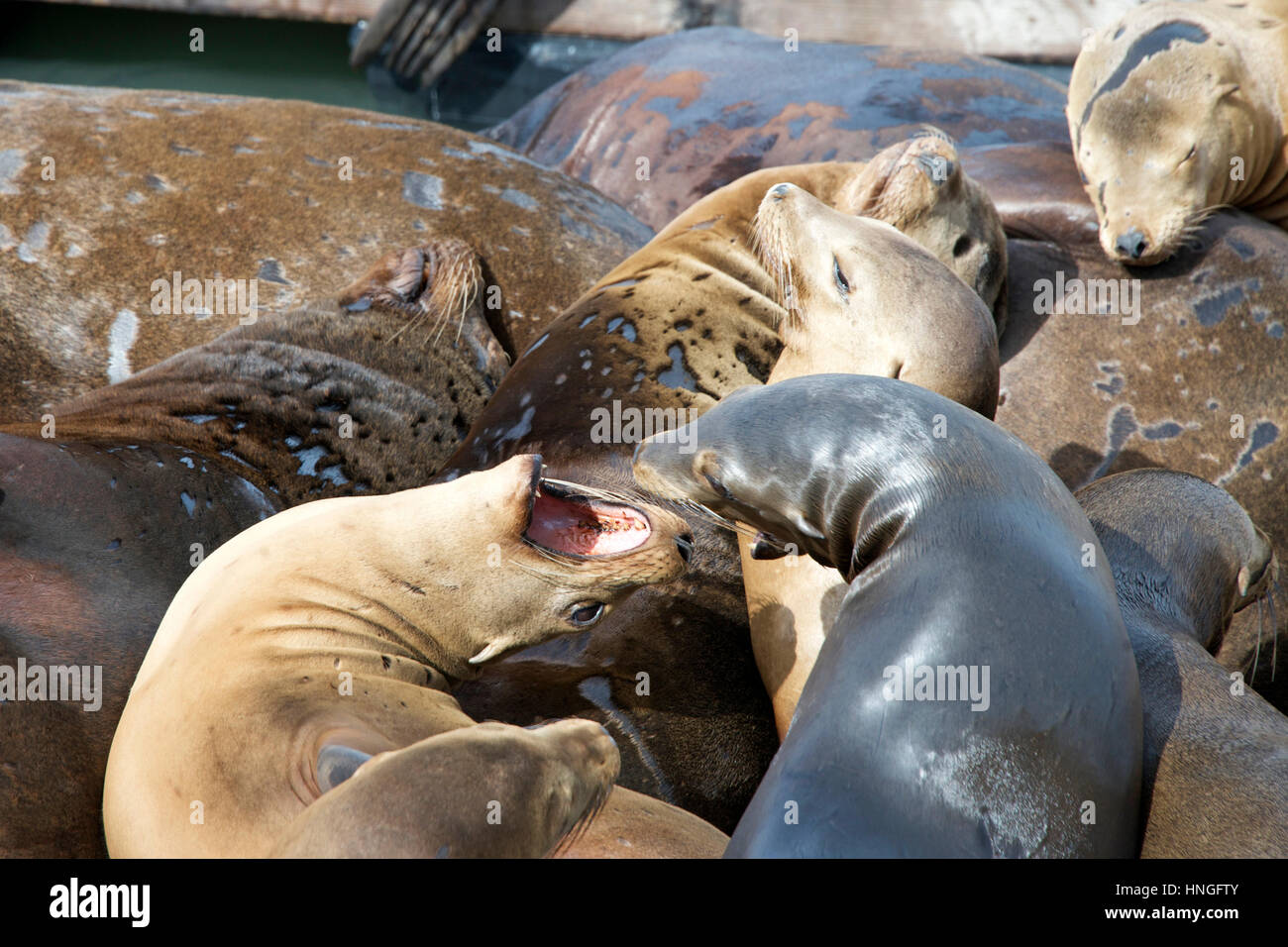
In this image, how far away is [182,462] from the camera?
8.99ft

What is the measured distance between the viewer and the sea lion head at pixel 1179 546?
2.34 m

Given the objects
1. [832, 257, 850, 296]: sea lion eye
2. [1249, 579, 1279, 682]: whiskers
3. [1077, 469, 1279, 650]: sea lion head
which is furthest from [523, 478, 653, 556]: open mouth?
[1249, 579, 1279, 682]: whiskers

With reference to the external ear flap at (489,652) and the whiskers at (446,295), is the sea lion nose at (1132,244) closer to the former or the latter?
the whiskers at (446,295)

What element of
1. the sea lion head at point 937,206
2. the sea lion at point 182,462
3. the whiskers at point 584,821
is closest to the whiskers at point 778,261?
the sea lion head at point 937,206

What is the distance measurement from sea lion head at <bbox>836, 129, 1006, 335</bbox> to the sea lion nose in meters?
0.33

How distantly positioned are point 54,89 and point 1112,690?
3.87m

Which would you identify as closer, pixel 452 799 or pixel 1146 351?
pixel 452 799

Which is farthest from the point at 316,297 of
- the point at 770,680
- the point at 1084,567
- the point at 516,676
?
the point at 1084,567

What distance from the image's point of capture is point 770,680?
2.46 metres

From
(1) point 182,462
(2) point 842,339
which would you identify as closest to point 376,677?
(1) point 182,462

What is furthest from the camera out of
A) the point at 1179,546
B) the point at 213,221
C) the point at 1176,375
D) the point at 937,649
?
the point at 213,221

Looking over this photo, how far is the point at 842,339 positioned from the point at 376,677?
1.25m

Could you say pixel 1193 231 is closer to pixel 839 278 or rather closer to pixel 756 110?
pixel 839 278
